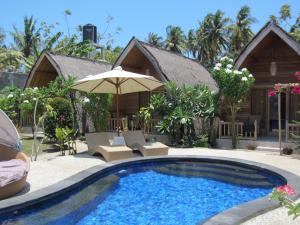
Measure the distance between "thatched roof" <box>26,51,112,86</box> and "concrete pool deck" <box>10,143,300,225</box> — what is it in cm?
626

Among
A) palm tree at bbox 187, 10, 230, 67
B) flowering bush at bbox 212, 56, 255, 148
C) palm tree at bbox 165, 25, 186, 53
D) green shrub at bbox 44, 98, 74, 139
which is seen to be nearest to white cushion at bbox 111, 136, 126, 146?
green shrub at bbox 44, 98, 74, 139

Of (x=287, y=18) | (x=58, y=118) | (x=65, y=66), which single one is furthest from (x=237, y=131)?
(x=287, y=18)

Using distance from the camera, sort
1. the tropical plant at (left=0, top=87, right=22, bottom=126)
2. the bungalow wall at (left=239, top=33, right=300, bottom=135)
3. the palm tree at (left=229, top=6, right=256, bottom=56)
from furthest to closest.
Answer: the palm tree at (left=229, top=6, right=256, bottom=56) < the tropical plant at (left=0, top=87, right=22, bottom=126) < the bungalow wall at (left=239, top=33, right=300, bottom=135)

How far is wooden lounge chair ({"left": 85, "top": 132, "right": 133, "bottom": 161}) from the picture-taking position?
36.6 feet

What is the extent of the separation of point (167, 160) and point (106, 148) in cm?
197

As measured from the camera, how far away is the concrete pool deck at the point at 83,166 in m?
5.68

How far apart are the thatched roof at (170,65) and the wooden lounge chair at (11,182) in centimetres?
944

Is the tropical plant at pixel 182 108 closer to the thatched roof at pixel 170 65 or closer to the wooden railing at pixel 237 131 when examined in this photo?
the wooden railing at pixel 237 131

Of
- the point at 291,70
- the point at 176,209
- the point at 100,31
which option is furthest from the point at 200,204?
the point at 100,31

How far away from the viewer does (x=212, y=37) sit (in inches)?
1736

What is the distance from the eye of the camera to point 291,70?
16125 mm

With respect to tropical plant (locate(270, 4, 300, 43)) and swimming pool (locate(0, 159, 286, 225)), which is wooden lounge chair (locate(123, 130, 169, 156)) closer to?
swimming pool (locate(0, 159, 286, 225))

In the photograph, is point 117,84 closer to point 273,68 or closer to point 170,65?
point 170,65

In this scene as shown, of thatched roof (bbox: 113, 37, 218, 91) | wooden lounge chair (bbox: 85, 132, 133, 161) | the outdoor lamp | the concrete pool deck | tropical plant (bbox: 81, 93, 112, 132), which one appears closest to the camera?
the concrete pool deck
